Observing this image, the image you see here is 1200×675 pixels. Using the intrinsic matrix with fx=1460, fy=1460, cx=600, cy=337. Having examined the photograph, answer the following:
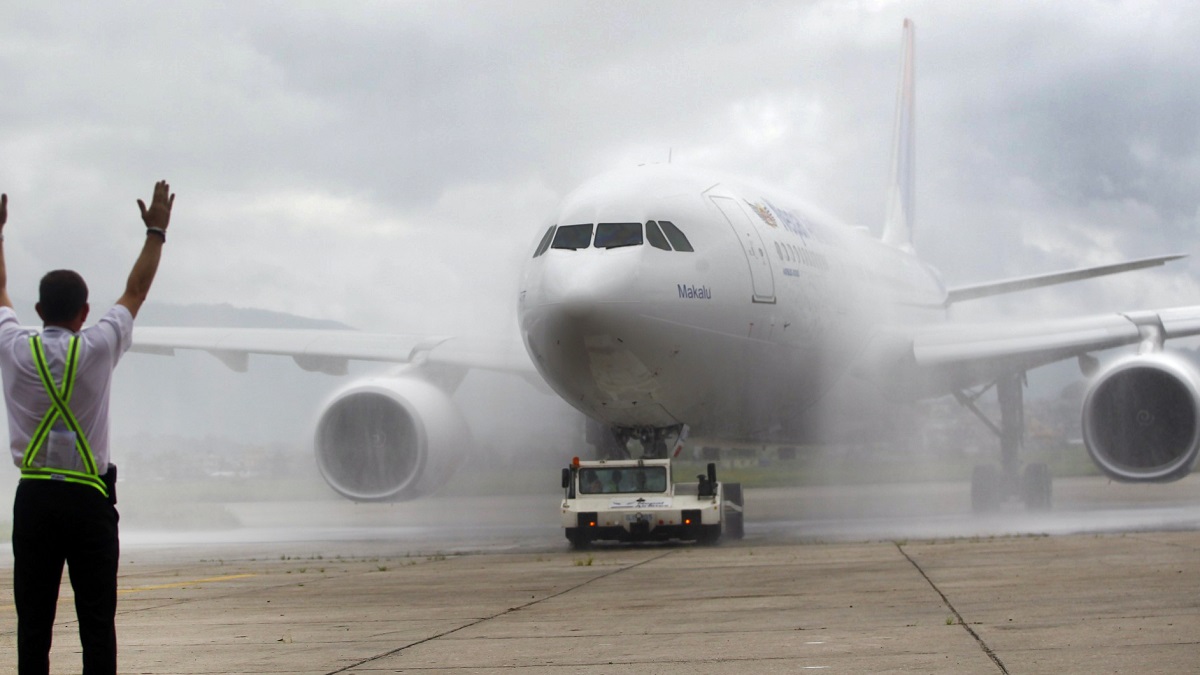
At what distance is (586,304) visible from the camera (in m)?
12.9

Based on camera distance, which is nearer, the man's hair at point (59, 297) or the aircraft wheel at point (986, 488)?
the man's hair at point (59, 297)

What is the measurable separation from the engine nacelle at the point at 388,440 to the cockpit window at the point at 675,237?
391 centimetres

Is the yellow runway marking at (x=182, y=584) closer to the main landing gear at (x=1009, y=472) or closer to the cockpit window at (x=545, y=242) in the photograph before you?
the cockpit window at (x=545, y=242)

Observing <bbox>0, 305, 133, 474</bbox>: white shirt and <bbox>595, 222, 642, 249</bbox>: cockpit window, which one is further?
<bbox>595, 222, 642, 249</bbox>: cockpit window

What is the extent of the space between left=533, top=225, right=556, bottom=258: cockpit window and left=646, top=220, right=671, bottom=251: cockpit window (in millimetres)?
945

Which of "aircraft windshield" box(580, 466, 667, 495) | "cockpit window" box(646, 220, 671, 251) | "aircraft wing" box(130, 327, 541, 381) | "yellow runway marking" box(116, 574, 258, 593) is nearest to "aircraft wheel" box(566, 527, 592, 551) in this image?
"aircraft windshield" box(580, 466, 667, 495)

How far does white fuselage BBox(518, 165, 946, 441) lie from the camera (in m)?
13.1

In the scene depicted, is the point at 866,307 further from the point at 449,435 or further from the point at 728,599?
the point at 728,599

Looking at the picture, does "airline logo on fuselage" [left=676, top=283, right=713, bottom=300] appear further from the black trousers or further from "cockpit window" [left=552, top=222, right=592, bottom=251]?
the black trousers

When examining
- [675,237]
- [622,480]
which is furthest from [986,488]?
[675,237]

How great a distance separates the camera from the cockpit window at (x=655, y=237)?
1355 centimetres

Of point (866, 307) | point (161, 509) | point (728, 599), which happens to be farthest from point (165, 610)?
point (161, 509)

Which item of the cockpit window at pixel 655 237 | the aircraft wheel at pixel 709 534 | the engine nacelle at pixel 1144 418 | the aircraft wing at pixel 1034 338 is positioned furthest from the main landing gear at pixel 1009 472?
the cockpit window at pixel 655 237

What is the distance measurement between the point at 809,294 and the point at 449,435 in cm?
426
